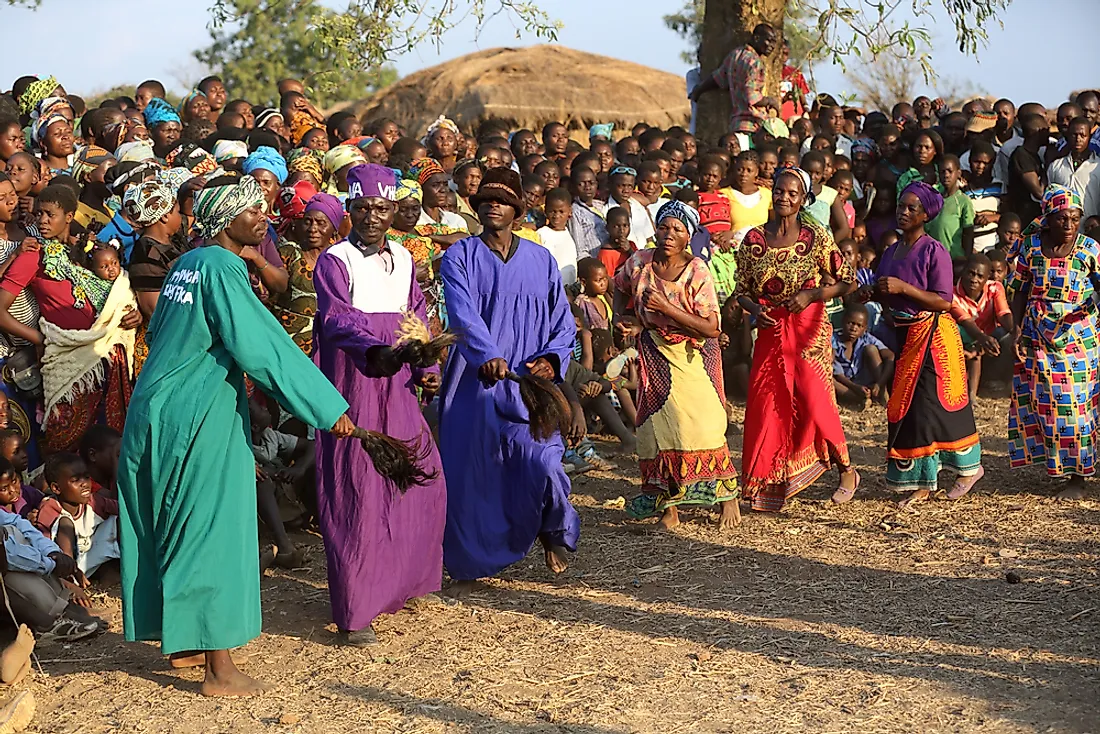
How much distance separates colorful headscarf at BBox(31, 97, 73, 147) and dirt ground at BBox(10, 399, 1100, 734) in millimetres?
3947

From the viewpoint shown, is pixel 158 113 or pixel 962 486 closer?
pixel 962 486

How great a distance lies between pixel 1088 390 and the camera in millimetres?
8094

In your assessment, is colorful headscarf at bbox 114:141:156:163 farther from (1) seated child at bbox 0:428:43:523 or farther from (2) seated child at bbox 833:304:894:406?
(2) seated child at bbox 833:304:894:406

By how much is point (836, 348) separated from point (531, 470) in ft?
17.3

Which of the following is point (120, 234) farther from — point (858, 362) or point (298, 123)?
point (858, 362)

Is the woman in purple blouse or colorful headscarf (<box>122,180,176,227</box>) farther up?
colorful headscarf (<box>122,180,176,227</box>)

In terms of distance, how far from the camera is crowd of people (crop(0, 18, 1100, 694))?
4.95 meters

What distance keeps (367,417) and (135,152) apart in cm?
477

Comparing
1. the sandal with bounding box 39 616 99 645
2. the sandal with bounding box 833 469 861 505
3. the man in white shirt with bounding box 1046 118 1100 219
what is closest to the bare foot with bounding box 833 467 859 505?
the sandal with bounding box 833 469 861 505

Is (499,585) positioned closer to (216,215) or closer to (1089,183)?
(216,215)

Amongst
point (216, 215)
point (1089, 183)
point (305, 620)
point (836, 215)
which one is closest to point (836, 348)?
point (836, 215)

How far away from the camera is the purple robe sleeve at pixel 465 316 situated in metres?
Result: 6.09

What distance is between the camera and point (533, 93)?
15789mm

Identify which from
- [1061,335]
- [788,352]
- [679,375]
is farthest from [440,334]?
[1061,335]
